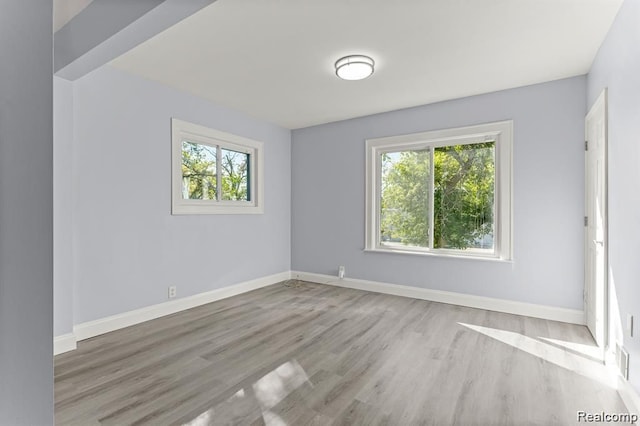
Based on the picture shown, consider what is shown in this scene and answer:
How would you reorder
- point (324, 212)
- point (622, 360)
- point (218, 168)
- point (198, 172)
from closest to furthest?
point (622, 360) < point (198, 172) < point (218, 168) < point (324, 212)

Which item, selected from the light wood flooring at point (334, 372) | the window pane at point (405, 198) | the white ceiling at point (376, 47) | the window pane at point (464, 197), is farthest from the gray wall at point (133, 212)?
the window pane at point (464, 197)

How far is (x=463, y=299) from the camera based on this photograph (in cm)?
380

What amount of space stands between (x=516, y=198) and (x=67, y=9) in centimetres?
437

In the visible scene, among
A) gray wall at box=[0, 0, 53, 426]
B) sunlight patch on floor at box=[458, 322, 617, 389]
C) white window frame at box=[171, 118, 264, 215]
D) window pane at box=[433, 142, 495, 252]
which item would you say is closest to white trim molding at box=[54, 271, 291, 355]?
white window frame at box=[171, 118, 264, 215]

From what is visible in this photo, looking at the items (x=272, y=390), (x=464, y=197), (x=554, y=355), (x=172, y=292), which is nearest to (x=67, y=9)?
(x=172, y=292)

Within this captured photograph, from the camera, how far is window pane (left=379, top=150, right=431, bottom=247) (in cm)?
421

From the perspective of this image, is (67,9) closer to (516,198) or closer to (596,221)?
(516,198)

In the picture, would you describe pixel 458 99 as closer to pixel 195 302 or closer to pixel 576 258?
pixel 576 258

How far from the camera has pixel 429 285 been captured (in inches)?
159

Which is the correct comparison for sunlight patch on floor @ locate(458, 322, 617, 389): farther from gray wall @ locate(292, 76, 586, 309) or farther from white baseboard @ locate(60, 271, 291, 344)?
white baseboard @ locate(60, 271, 291, 344)

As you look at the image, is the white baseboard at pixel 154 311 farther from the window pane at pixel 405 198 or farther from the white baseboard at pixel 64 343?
the window pane at pixel 405 198

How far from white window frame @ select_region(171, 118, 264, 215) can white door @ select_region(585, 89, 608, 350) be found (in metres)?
3.85

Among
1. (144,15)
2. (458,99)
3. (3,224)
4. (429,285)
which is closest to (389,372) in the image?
(429,285)

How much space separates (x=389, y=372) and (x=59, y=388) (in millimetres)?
2210
